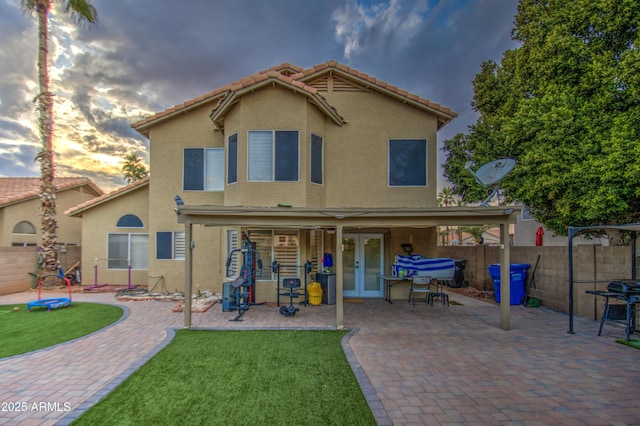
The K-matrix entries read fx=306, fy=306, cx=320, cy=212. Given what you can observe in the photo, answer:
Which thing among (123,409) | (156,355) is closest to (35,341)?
(156,355)

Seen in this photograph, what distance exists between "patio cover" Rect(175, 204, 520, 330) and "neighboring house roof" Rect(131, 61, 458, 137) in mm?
4341

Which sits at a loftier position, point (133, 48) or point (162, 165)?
point (133, 48)

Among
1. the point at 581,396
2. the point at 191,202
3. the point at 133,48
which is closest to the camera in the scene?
the point at 581,396

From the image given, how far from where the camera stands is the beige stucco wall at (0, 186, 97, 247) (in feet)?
48.3

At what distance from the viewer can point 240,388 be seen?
14.8ft

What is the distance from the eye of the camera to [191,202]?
1177 cm

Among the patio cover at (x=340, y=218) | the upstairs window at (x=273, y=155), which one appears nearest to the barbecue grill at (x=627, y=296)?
the patio cover at (x=340, y=218)

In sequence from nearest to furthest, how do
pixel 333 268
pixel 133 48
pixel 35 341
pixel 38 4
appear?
pixel 35 341, pixel 333 268, pixel 38 4, pixel 133 48

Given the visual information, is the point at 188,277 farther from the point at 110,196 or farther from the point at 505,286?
the point at 110,196

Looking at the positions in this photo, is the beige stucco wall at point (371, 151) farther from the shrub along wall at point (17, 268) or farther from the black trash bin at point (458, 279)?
the shrub along wall at point (17, 268)

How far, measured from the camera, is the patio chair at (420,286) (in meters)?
9.76

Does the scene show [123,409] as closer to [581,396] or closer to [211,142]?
[581,396]

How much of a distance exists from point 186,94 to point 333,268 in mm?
11881

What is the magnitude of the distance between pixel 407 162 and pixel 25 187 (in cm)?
2058
